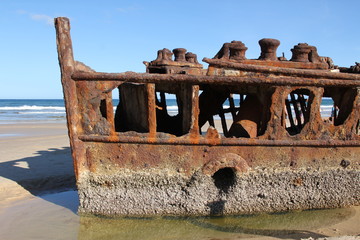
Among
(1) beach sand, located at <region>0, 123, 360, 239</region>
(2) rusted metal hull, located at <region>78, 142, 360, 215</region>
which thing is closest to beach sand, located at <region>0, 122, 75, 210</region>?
(1) beach sand, located at <region>0, 123, 360, 239</region>

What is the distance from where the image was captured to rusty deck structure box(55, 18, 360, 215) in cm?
379

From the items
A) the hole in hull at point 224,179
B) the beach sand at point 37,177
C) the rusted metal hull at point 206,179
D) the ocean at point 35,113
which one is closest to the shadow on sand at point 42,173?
the beach sand at point 37,177

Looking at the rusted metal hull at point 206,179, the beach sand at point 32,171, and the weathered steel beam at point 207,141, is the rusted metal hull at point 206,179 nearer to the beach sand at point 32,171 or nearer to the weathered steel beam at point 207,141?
the weathered steel beam at point 207,141

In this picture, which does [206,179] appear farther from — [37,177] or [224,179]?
[37,177]

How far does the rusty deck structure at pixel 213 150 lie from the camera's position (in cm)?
379

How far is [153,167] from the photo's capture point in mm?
3875

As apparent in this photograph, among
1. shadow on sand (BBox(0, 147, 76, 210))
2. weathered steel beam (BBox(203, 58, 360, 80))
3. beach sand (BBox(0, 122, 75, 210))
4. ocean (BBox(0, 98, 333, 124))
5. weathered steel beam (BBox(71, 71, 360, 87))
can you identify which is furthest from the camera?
ocean (BBox(0, 98, 333, 124))

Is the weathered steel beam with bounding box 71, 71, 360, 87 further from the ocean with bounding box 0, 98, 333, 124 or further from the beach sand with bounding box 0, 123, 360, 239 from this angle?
the ocean with bounding box 0, 98, 333, 124

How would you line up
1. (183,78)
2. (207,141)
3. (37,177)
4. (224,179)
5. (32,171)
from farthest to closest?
(32,171) < (37,177) < (224,179) < (207,141) < (183,78)

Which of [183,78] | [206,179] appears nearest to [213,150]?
[206,179]

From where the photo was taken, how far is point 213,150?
3.87 m

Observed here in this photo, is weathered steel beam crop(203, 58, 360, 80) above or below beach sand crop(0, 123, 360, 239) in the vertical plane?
above

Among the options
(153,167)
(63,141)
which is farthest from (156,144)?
(63,141)

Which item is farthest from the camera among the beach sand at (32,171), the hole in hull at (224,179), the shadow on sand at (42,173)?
the shadow on sand at (42,173)
